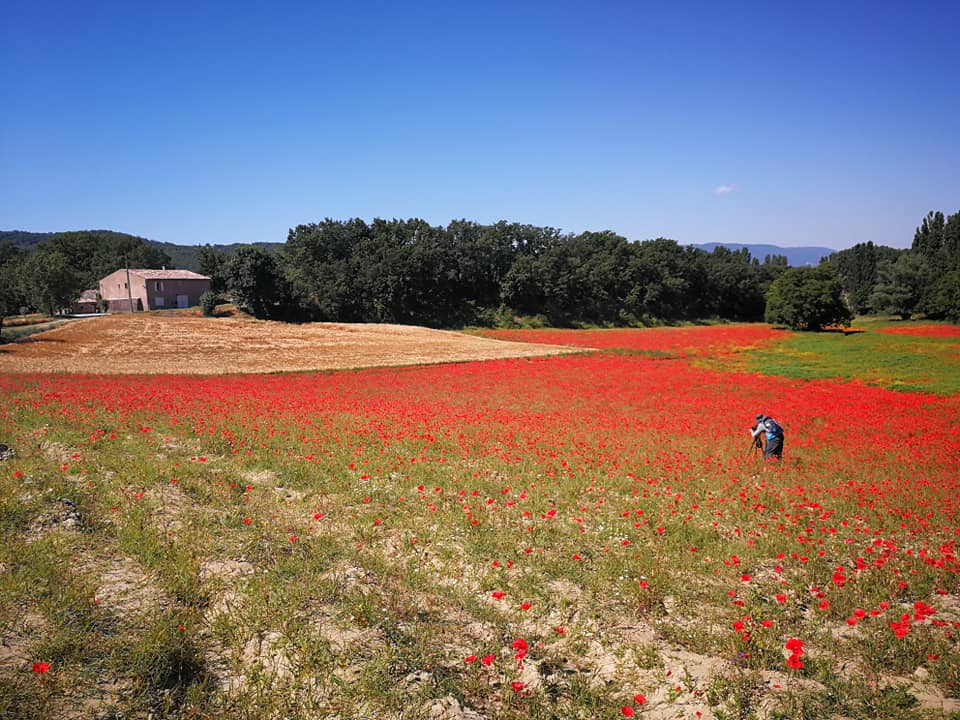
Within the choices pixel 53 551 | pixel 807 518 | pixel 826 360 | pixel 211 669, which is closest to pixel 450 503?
pixel 211 669

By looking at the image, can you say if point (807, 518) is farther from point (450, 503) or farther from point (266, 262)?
point (266, 262)

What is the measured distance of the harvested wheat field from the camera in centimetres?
4006

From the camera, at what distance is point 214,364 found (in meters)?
41.9

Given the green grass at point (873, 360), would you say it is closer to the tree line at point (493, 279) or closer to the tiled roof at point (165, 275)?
the tree line at point (493, 279)

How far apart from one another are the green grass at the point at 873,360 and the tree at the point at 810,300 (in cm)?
1467

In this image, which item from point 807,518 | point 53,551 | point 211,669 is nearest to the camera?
point 211,669

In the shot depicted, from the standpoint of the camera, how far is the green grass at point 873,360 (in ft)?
104

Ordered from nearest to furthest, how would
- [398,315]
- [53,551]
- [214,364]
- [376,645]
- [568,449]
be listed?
1. [376,645]
2. [53,551]
3. [568,449]
4. [214,364]
5. [398,315]

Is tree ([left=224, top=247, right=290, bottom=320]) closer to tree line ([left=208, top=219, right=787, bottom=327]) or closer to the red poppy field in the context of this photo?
tree line ([left=208, top=219, right=787, bottom=327])

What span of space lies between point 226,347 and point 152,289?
135ft

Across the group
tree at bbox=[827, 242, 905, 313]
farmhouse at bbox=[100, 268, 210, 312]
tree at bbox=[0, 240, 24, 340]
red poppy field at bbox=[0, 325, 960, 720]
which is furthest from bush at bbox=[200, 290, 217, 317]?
tree at bbox=[827, 242, 905, 313]

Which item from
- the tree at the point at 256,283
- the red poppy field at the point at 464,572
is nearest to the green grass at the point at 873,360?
the red poppy field at the point at 464,572

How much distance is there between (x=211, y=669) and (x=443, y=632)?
2647 mm

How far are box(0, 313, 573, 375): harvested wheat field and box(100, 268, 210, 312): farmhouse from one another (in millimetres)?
13898
